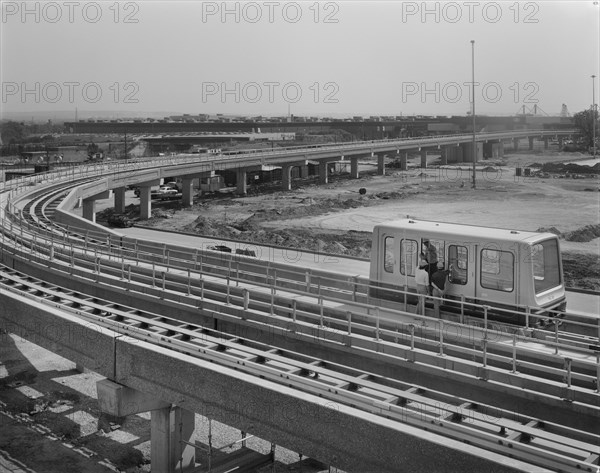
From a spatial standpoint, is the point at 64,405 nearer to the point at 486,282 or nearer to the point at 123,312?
the point at 123,312

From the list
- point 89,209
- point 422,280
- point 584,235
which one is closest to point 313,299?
point 422,280

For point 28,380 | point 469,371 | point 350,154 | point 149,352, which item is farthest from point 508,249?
point 350,154

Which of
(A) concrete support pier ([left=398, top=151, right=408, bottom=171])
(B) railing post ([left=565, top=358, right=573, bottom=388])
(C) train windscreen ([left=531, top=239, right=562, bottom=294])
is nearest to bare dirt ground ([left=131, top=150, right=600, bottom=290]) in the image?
(A) concrete support pier ([left=398, top=151, right=408, bottom=171])

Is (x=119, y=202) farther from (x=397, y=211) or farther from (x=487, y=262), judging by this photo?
(x=487, y=262)

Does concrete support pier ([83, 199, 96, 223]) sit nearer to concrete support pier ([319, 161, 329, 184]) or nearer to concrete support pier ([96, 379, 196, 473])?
concrete support pier ([96, 379, 196, 473])

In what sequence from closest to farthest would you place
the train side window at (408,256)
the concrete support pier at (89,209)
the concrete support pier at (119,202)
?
the train side window at (408,256) < the concrete support pier at (89,209) < the concrete support pier at (119,202)

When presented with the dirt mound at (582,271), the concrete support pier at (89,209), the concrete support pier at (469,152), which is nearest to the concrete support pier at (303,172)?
the concrete support pier at (469,152)

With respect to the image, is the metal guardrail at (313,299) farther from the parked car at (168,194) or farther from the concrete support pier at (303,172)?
the concrete support pier at (303,172)
